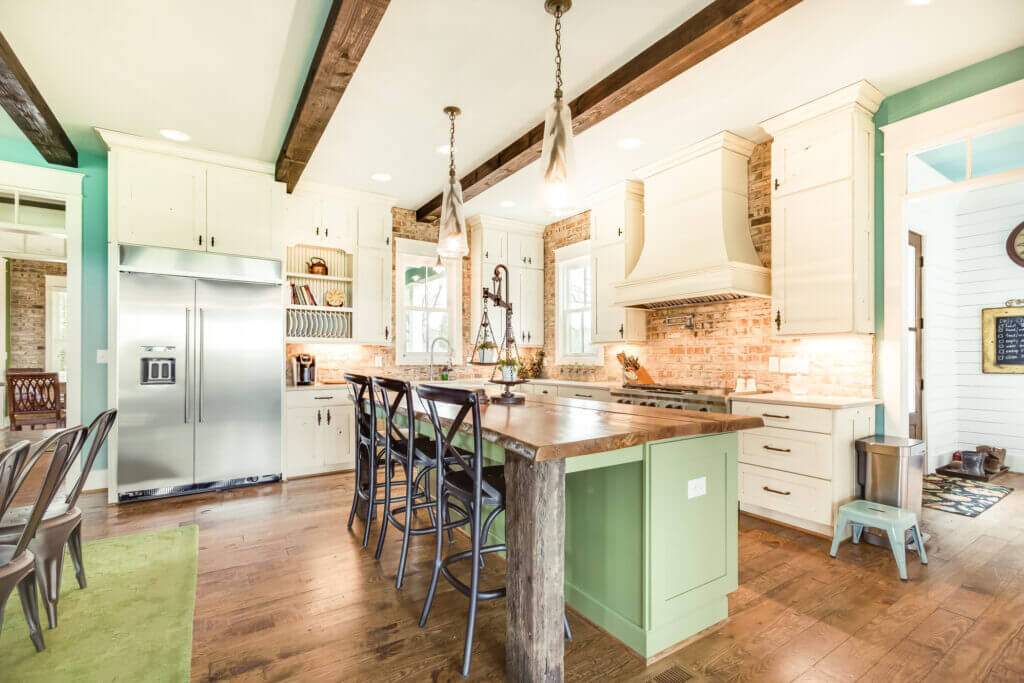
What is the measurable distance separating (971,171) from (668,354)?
254cm

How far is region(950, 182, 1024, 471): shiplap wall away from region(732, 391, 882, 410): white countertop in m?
2.51

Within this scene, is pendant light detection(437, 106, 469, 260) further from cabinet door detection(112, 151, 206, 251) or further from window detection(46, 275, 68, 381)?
window detection(46, 275, 68, 381)

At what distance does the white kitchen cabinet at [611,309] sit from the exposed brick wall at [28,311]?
4.93 m

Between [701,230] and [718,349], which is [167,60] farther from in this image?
[718,349]

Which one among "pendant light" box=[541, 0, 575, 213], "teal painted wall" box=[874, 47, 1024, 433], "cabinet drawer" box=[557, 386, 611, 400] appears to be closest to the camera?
"pendant light" box=[541, 0, 575, 213]

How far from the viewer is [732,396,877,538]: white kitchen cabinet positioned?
311 centimetres

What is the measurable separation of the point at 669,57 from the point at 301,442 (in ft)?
14.2

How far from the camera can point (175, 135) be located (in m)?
3.95

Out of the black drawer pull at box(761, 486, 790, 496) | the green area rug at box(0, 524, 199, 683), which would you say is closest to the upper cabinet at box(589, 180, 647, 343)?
the black drawer pull at box(761, 486, 790, 496)

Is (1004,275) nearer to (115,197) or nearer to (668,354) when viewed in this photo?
(668,354)

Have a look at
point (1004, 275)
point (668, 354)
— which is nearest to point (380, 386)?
point (668, 354)

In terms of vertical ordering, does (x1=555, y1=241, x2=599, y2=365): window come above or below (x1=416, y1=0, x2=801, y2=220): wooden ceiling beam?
below

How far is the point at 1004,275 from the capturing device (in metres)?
5.00

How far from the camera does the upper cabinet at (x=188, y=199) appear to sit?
4023 millimetres
